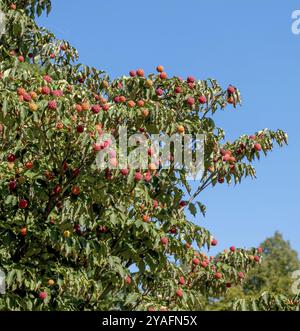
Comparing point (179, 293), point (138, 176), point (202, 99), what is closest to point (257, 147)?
point (202, 99)

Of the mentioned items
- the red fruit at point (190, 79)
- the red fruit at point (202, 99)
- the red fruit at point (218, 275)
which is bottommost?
the red fruit at point (218, 275)

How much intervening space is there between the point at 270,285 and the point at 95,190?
3277 cm

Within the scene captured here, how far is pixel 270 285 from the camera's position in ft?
125

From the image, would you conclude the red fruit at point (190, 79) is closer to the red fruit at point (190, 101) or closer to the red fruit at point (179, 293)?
the red fruit at point (190, 101)

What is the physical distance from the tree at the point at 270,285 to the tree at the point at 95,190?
1.45 m

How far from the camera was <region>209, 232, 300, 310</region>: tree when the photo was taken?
578cm

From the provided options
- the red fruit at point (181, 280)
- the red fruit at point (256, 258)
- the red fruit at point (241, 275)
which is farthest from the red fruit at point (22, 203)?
the red fruit at point (256, 258)

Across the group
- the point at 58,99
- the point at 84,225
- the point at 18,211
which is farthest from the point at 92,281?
the point at 58,99

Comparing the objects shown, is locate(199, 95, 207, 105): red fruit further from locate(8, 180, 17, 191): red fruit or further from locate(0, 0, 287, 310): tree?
locate(8, 180, 17, 191): red fruit

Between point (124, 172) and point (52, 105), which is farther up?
point (52, 105)

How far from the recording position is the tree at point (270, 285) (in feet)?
19.0

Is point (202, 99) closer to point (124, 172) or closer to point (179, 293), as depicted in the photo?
point (124, 172)

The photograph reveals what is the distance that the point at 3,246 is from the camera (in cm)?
727

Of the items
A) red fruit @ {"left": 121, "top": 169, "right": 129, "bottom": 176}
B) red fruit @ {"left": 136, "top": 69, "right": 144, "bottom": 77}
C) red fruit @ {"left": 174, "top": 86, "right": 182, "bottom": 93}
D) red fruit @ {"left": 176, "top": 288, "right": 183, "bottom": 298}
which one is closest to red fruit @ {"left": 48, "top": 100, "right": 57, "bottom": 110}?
red fruit @ {"left": 121, "top": 169, "right": 129, "bottom": 176}
